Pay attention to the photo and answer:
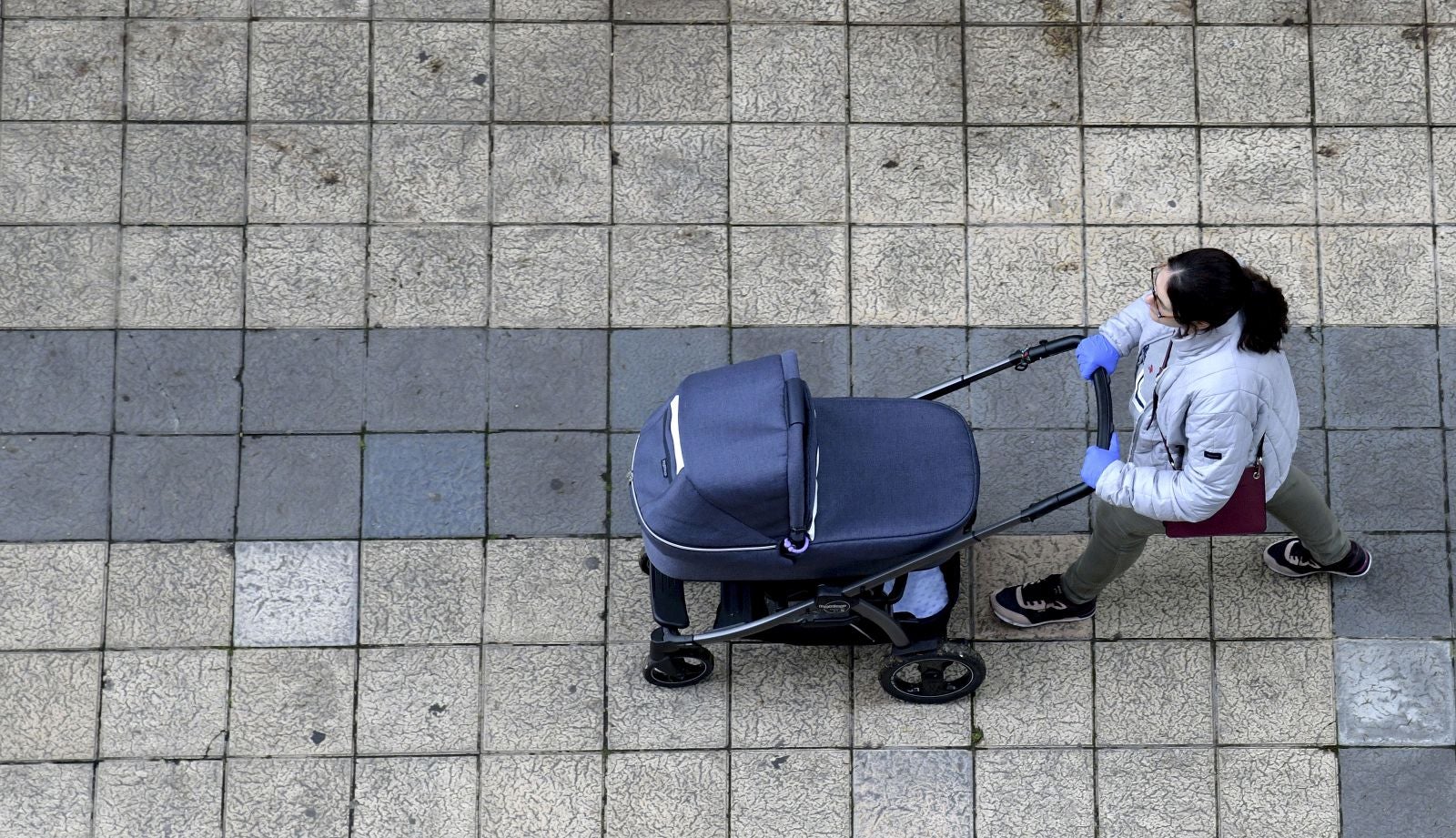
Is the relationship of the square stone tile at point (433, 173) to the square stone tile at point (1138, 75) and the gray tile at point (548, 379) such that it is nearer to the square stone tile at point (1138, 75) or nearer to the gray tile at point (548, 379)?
the gray tile at point (548, 379)

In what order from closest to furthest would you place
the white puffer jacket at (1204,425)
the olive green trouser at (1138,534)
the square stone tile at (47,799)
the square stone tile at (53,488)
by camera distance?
the white puffer jacket at (1204,425), the olive green trouser at (1138,534), the square stone tile at (47,799), the square stone tile at (53,488)

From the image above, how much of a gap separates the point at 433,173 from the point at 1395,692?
4.23m

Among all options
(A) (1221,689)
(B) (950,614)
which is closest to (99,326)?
(B) (950,614)

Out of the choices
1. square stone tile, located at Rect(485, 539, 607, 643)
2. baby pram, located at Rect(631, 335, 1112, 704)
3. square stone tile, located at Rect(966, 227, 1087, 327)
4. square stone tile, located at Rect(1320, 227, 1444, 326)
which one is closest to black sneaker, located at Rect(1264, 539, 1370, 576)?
square stone tile, located at Rect(1320, 227, 1444, 326)

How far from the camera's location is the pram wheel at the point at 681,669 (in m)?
4.32

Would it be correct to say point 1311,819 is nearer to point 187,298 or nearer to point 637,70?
point 637,70

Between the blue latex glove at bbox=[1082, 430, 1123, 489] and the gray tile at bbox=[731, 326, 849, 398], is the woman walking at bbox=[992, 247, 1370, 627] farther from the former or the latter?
the gray tile at bbox=[731, 326, 849, 398]

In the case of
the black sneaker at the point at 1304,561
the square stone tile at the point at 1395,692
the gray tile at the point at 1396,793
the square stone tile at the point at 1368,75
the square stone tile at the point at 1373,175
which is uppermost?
the square stone tile at the point at 1368,75

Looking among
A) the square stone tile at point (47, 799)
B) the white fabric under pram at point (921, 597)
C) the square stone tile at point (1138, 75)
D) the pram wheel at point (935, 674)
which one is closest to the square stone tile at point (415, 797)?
the square stone tile at point (47, 799)

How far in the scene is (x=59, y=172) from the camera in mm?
4887

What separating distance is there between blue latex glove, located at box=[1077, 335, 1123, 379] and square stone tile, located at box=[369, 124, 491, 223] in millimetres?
2341

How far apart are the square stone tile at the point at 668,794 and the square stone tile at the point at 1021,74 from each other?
2790 millimetres

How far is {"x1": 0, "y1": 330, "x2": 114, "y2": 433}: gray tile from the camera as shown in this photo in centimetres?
472

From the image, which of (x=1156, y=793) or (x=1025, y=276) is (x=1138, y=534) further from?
(x=1025, y=276)
